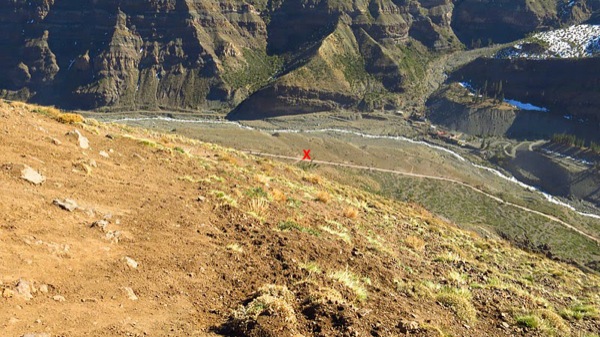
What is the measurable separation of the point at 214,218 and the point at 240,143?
213 ft

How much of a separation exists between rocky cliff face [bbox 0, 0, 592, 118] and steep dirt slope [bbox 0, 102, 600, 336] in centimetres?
9540

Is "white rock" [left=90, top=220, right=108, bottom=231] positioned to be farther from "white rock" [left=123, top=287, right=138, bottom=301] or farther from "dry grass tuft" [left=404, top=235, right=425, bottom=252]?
"dry grass tuft" [left=404, top=235, right=425, bottom=252]

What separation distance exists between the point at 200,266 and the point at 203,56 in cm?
12079

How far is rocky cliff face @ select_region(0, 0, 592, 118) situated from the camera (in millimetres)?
116000

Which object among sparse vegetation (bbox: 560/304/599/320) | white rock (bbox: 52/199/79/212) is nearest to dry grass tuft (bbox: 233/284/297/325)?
white rock (bbox: 52/199/79/212)

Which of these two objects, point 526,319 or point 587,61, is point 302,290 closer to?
point 526,319

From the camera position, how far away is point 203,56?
123125 mm

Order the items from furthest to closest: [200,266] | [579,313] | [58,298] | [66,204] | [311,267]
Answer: [579,313]
[66,204]
[311,267]
[200,266]
[58,298]

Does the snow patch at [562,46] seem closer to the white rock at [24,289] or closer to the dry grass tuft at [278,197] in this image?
the dry grass tuft at [278,197]

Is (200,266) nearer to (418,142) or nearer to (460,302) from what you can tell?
(460,302)

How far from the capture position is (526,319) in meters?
11.0

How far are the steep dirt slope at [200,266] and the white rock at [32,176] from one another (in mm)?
92

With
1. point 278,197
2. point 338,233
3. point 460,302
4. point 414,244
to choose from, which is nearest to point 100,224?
point 338,233

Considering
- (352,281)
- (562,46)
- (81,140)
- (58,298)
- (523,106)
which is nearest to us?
(58,298)
